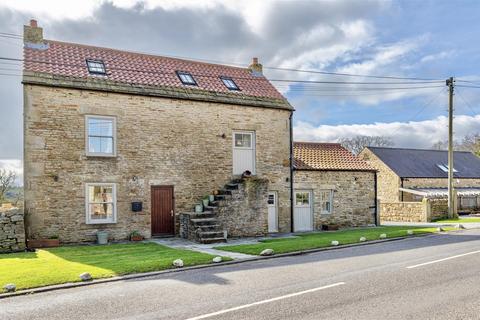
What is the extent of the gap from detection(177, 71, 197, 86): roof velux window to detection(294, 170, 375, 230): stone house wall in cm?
737

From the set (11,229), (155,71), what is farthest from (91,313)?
(155,71)

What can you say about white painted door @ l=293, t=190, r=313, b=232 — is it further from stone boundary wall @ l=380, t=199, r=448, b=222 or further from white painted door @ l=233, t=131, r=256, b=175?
stone boundary wall @ l=380, t=199, r=448, b=222

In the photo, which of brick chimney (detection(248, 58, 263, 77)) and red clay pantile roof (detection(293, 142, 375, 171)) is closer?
red clay pantile roof (detection(293, 142, 375, 171))

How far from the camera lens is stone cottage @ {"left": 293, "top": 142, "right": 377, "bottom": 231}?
22.0 m

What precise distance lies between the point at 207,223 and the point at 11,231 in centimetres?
746

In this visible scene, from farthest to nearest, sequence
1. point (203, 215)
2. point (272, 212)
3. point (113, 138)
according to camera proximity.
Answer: point (272, 212), point (203, 215), point (113, 138)

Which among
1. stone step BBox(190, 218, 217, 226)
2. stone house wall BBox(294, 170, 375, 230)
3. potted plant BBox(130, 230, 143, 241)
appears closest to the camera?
stone step BBox(190, 218, 217, 226)

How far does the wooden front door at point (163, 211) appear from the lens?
18.0m

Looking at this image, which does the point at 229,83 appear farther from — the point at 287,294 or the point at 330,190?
the point at 287,294


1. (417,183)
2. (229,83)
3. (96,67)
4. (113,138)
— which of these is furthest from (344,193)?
(417,183)

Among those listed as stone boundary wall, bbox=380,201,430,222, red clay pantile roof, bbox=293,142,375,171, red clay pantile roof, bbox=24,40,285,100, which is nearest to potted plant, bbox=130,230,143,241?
red clay pantile roof, bbox=24,40,285,100

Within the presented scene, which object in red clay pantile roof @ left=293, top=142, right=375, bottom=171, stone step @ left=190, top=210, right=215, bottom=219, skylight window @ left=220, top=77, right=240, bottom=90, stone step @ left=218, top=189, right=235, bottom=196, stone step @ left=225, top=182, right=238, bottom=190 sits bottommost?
stone step @ left=190, top=210, right=215, bottom=219

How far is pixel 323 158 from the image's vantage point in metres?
23.6

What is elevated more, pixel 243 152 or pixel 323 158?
pixel 243 152
